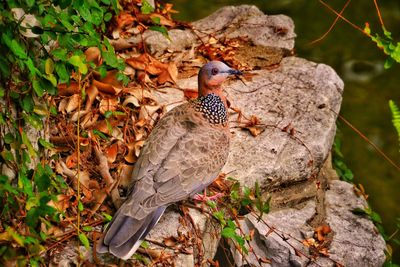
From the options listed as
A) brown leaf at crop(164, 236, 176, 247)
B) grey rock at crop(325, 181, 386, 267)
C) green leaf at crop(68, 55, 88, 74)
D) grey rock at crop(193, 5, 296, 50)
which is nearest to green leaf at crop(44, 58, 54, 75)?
green leaf at crop(68, 55, 88, 74)

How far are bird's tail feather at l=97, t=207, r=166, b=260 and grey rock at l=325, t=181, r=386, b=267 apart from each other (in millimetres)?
1439

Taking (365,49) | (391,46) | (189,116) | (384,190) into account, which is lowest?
(384,190)

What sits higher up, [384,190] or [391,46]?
[391,46]

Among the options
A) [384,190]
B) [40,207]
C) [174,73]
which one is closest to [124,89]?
[174,73]

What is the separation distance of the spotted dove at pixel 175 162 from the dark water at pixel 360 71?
2.80m

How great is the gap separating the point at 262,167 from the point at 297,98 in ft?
2.83

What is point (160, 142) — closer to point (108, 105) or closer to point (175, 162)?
point (175, 162)

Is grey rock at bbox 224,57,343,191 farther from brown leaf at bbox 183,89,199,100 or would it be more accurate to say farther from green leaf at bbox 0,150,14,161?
green leaf at bbox 0,150,14,161

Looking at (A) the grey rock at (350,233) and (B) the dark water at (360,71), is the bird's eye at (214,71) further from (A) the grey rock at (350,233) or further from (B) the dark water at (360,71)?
(B) the dark water at (360,71)

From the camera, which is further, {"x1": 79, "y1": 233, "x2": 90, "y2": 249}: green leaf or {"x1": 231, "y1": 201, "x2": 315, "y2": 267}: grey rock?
{"x1": 231, "y1": 201, "x2": 315, "y2": 267}: grey rock

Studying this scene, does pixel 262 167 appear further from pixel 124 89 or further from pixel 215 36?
pixel 215 36

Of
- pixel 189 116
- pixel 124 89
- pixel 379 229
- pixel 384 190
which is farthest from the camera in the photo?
pixel 384 190

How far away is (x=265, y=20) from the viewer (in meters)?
7.04

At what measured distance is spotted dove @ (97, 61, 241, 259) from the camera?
186 inches
